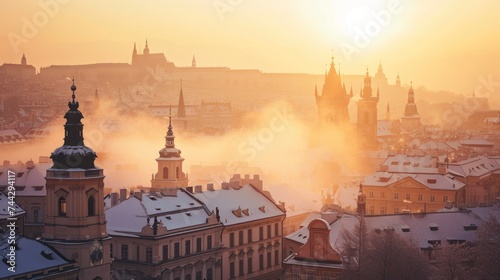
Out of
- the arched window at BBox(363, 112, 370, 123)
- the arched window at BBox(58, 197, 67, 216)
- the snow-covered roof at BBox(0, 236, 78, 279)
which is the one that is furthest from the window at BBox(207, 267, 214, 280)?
the arched window at BBox(363, 112, 370, 123)

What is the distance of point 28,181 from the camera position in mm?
60438

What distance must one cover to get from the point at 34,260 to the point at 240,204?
22.2 metres

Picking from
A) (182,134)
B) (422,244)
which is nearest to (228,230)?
(422,244)

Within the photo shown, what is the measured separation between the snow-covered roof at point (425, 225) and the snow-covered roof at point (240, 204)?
Answer: 7.19 metres

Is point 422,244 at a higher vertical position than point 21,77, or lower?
lower

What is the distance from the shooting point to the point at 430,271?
42.9 meters

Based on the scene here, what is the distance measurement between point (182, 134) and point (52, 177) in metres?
119

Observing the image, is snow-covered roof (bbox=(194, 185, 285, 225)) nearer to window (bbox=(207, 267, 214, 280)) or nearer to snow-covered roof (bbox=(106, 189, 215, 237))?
snow-covered roof (bbox=(106, 189, 215, 237))

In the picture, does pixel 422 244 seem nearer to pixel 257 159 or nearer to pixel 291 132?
pixel 257 159

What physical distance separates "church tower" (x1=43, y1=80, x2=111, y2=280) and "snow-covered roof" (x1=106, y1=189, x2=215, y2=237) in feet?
24.3

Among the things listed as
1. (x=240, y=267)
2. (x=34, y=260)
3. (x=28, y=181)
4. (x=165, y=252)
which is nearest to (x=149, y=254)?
(x=165, y=252)

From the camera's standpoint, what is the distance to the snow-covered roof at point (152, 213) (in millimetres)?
47969

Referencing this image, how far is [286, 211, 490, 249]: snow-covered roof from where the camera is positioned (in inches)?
1961

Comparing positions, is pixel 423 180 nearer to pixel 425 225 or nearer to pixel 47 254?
pixel 425 225
